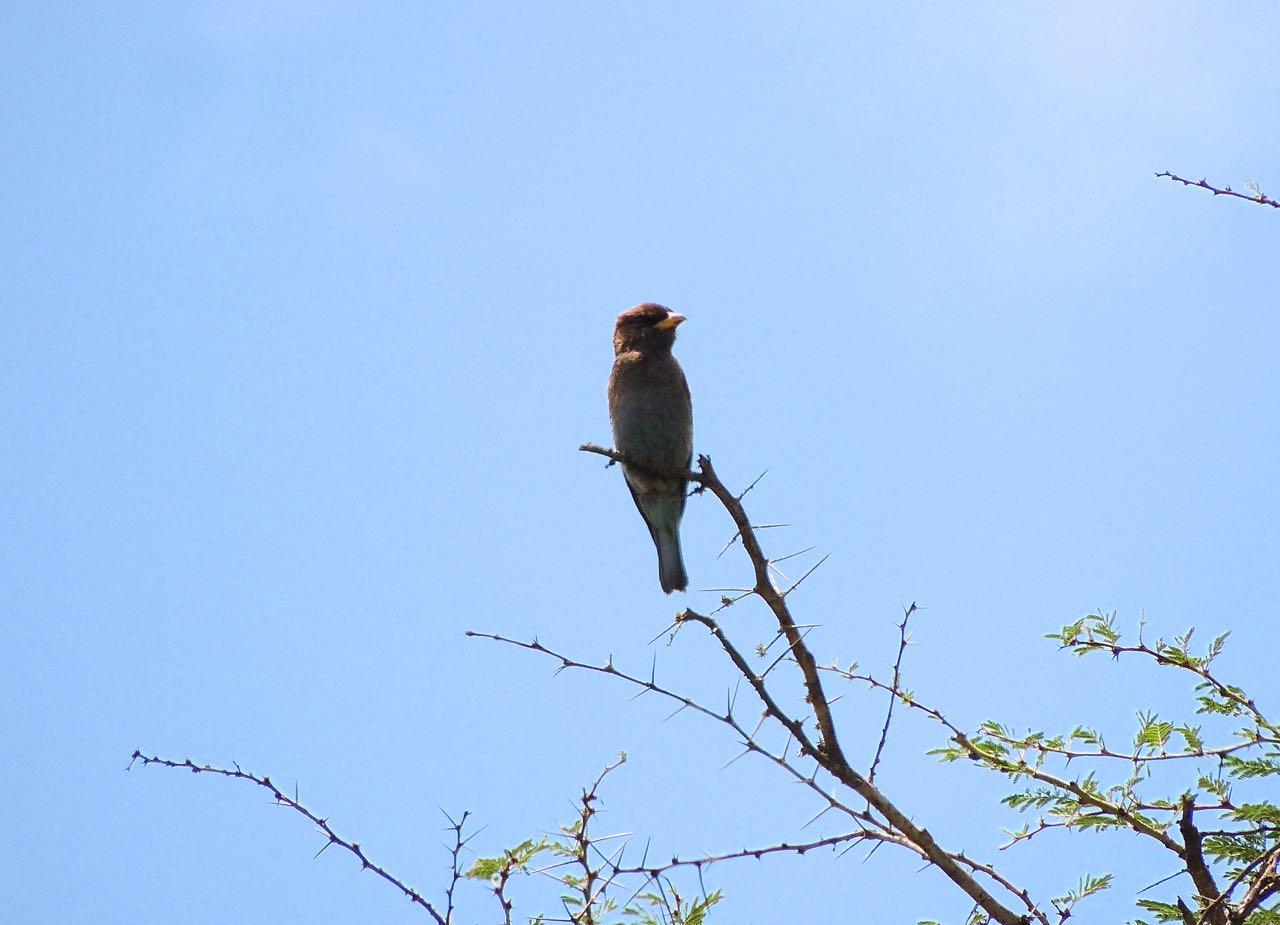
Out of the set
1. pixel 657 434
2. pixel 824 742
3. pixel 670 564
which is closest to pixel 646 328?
pixel 657 434

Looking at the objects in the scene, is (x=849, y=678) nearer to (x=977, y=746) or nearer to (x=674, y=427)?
(x=977, y=746)

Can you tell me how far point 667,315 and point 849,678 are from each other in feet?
15.7

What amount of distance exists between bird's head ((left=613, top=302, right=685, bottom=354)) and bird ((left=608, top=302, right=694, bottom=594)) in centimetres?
1

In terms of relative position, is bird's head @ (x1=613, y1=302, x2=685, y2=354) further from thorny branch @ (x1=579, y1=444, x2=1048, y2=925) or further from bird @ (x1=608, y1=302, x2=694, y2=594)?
thorny branch @ (x1=579, y1=444, x2=1048, y2=925)

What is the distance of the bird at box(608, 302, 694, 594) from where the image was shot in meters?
8.43

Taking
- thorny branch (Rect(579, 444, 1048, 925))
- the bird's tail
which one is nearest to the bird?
the bird's tail

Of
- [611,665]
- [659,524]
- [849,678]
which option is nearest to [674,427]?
[659,524]

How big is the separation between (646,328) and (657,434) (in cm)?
94

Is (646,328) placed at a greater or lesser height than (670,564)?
greater

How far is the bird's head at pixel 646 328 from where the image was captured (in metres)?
8.89

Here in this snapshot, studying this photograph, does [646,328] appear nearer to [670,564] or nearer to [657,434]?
[657,434]

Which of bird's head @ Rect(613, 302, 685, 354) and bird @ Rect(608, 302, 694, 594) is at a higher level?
bird's head @ Rect(613, 302, 685, 354)

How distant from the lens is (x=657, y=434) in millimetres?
8422

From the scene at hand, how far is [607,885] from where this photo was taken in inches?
153
